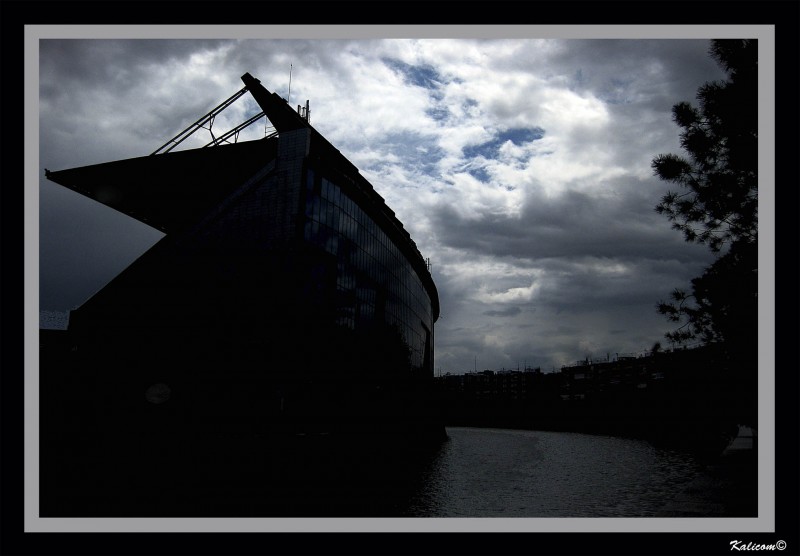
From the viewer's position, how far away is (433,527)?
240 inches

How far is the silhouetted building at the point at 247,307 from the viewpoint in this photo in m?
34.0

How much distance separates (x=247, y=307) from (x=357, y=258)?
1107 cm

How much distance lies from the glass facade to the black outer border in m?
29.7

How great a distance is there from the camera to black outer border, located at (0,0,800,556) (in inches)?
232

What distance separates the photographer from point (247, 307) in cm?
3503
